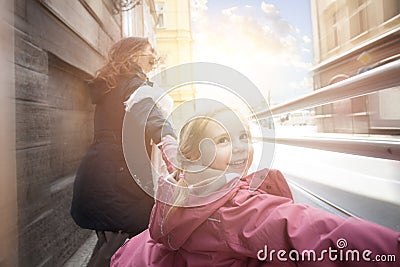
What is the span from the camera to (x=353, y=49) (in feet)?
3.46

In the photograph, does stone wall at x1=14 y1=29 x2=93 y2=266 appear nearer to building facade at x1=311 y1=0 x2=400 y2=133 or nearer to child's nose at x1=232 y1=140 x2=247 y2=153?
child's nose at x1=232 y1=140 x2=247 y2=153

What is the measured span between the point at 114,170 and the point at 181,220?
50cm

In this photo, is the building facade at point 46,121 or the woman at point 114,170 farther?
the woman at point 114,170

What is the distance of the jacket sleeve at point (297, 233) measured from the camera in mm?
335

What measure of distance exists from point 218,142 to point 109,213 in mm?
543

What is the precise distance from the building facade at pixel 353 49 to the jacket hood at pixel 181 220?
56 cm

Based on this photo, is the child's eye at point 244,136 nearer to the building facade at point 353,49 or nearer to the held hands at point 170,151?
the held hands at point 170,151

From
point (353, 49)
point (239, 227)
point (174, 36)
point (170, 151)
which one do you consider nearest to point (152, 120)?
point (170, 151)

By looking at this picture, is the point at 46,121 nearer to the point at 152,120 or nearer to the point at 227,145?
the point at 152,120

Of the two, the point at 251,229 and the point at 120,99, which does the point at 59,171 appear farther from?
the point at 251,229

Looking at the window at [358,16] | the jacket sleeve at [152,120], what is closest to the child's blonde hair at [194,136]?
the jacket sleeve at [152,120]

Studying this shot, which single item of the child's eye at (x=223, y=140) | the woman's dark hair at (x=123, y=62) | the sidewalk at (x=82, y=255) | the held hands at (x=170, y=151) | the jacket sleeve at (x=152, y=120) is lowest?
the sidewalk at (x=82, y=255)

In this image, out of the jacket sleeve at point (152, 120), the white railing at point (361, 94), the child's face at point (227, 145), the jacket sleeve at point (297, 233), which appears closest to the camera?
the jacket sleeve at point (297, 233)

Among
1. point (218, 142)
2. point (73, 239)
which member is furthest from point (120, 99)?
point (73, 239)
